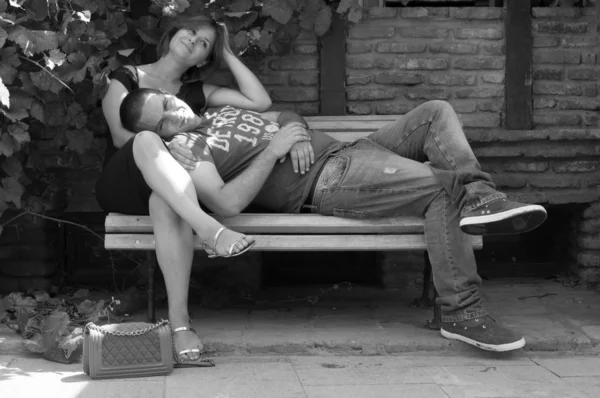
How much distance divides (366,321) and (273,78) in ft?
5.28

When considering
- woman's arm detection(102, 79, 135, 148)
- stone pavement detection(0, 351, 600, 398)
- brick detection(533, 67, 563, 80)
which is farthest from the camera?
brick detection(533, 67, 563, 80)

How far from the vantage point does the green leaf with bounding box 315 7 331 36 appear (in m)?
4.98

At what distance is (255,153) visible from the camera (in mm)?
4160

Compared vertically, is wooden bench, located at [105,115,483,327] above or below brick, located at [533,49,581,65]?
below

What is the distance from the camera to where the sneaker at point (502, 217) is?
3498 millimetres

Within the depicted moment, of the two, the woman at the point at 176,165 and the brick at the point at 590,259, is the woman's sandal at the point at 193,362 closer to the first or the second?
the woman at the point at 176,165

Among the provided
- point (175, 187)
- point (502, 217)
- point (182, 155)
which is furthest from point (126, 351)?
point (502, 217)

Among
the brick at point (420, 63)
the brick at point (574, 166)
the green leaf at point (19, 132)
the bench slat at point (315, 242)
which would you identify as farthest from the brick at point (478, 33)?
the green leaf at point (19, 132)

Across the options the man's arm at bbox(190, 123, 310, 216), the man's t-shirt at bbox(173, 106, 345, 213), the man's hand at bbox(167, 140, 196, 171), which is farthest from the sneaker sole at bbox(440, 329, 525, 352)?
the man's hand at bbox(167, 140, 196, 171)

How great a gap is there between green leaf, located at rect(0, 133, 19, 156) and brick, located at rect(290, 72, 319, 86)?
5.36 feet

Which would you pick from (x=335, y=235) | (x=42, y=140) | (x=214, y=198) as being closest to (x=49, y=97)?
(x=42, y=140)

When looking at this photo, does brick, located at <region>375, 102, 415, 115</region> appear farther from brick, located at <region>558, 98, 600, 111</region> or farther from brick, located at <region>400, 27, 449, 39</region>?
brick, located at <region>558, 98, 600, 111</region>

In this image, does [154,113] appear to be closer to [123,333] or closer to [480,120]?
[123,333]

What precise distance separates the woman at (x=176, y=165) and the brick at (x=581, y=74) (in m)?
1.92
